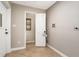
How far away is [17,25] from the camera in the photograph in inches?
207

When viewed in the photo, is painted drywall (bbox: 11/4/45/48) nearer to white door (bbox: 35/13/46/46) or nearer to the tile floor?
the tile floor

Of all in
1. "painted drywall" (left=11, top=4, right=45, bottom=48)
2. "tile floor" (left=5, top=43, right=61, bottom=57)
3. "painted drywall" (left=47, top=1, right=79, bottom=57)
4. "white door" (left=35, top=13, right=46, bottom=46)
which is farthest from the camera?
"white door" (left=35, top=13, right=46, bottom=46)

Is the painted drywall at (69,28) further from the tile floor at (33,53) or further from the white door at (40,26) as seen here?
the white door at (40,26)

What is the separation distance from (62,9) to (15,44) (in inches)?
117

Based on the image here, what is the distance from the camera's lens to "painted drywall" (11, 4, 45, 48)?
16.6 ft

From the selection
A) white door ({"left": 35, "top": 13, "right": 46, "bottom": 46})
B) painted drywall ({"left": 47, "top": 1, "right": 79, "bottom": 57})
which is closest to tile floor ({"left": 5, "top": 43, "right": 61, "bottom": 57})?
painted drywall ({"left": 47, "top": 1, "right": 79, "bottom": 57})

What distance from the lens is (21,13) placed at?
17.7 ft

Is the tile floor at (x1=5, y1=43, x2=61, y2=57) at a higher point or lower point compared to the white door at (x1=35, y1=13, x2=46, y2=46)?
lower

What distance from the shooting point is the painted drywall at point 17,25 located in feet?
16.6

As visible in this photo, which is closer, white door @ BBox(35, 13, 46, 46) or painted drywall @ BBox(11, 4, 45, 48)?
painted drywall @ BBox(11, 4, 45, 48)

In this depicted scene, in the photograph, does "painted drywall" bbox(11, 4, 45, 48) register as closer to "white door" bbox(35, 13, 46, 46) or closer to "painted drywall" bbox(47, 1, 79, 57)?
"white door" bbox(35, 13, 46, 46)

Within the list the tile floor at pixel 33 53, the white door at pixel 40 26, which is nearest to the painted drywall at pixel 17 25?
the tile floor at pixel 33 53

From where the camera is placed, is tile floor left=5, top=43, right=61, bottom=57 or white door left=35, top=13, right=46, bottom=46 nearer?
tile floor left=5, top=43, right=61, bottom=57

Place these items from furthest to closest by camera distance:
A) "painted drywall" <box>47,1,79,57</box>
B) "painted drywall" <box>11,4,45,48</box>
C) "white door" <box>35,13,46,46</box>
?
"white door" <box>35,13,46,46</box>
"painted drywall" <box>11,4,45,48</box>
"painted drywall" <box>47,1,79,57</box>
